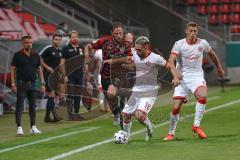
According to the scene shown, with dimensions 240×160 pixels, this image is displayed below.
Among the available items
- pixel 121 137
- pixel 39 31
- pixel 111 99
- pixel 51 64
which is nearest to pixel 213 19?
pixel 39 31

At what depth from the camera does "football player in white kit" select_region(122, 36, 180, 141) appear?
41.0 ft

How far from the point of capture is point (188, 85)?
1341cm

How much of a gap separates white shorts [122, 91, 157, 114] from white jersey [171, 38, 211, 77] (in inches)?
37.6

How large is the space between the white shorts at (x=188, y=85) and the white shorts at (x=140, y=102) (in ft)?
2.48

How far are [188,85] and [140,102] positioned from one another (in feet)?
3.97

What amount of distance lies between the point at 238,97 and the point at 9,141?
11.5 meters

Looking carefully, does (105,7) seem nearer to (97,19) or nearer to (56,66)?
(97,19)

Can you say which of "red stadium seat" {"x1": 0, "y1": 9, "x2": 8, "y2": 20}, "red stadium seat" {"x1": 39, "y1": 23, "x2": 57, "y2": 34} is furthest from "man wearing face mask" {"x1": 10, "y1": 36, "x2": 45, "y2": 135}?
"red stadium seat" {"x1": 39, "y1": 23, "x2": 57, "y2": 34}

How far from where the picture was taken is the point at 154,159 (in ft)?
35.3

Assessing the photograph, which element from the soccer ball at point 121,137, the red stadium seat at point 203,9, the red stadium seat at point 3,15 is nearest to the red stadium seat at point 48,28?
the red stadium seat at point 3,15

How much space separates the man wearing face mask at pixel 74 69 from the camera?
17.7 meters

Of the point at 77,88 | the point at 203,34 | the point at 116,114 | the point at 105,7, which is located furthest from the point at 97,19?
the point at 116,114

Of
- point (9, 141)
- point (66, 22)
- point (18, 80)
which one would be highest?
Answer: point (66, 22)

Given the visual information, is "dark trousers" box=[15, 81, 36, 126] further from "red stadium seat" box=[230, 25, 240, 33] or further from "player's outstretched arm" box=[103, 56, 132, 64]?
"red stadium seat" box=[230, 25, 240, 33]
